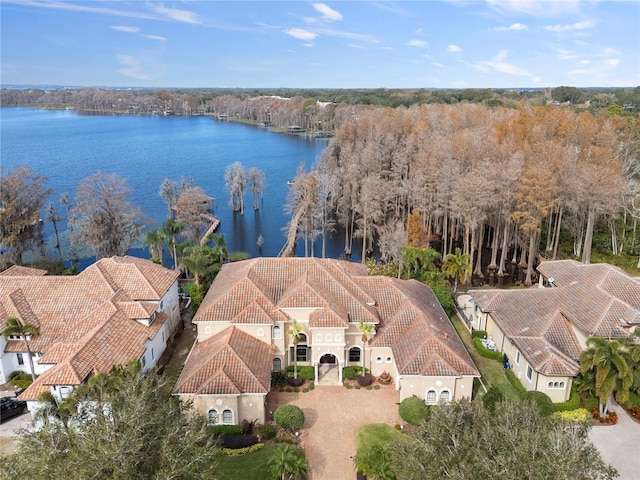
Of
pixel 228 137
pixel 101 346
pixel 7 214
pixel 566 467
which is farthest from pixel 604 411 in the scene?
pixel 228 137

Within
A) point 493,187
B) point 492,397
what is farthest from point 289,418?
point 493,187

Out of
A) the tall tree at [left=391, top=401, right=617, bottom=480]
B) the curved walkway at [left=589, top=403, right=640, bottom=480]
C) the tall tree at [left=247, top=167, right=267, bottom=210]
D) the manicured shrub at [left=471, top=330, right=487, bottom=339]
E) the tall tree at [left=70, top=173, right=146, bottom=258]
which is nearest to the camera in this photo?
the tall tree at [left=391, top=401, right=617, bottom=480]

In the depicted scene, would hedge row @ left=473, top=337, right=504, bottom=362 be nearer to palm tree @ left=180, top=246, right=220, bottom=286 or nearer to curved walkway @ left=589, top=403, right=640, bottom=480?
curved walkway @ left=589, top=403, right=640, bottom=480

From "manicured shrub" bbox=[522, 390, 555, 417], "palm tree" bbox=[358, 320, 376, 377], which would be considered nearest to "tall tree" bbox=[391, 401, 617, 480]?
"manicured shrub" bbox=[522, 390, 555, 417]

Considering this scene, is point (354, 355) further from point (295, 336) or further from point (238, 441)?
point (238, 441)

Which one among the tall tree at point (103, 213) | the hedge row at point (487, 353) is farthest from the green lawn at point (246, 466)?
the tall tree at point (103, 213)

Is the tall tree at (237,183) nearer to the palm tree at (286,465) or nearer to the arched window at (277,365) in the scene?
the arched window at (277,365)
